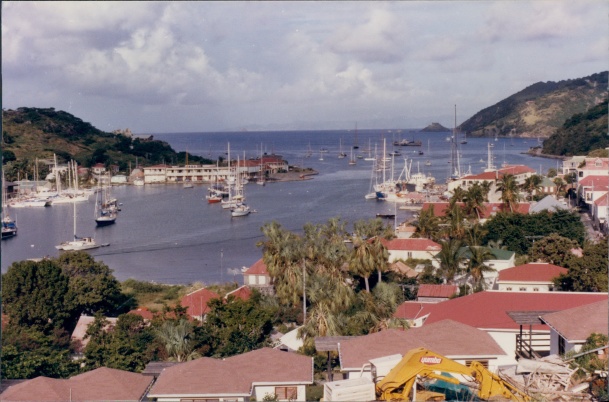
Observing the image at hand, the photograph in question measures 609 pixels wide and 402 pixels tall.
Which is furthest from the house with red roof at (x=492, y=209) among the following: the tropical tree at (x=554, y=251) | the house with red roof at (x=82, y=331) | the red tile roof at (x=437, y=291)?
the house with red roof at (x=82, y=331)

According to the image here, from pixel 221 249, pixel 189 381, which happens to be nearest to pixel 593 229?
pixel 221 249

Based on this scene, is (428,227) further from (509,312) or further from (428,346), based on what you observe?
(428,346)

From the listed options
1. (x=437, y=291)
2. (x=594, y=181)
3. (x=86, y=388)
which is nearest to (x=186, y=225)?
(x=594, y=181)

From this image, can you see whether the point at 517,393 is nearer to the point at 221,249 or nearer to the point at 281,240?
the point at 281,240

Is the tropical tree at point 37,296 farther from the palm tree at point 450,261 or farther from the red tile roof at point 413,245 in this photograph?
the red tile roof at point 413,245

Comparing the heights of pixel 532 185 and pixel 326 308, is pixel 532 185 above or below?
above

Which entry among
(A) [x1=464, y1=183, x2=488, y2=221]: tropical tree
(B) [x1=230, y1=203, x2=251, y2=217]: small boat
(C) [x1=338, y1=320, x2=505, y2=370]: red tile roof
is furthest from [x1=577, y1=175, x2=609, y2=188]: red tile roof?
(C) [x1=338, y1=320, x2=505, y2=370]: red tile roof
